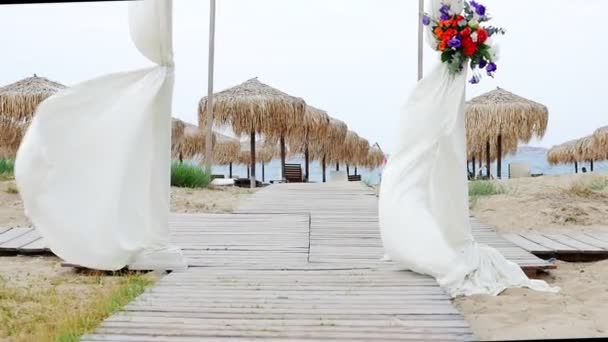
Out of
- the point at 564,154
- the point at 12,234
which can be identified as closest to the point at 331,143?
the point at 564,154

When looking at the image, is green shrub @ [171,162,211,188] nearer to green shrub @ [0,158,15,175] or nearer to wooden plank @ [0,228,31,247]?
green shrub @ [0,158,15,175]

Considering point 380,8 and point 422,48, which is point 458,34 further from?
point 422,48

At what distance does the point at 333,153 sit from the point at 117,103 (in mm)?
14640

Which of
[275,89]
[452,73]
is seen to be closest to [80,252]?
[452,73]

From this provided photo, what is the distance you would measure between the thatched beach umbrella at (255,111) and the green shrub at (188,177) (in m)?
4.17

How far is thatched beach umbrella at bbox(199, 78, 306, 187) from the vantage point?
1347 cm

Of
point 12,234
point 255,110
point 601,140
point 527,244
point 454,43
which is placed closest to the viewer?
point 454,43

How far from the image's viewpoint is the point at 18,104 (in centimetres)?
1199

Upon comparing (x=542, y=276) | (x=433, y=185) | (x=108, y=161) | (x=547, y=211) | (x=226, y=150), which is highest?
(x=226, y=150)

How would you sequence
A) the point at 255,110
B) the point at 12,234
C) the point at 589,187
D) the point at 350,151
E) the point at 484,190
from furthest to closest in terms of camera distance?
the point at 350,151
the point at 255,110
the point at 589,187
the point at 484,190
the point at 12,234

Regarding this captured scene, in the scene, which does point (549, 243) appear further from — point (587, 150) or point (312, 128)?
point (587, 150)

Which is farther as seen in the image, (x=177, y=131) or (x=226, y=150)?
(x=226, y=150)

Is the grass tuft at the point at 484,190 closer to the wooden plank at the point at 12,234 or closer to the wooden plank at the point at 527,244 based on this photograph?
the wooden plank at the point at 527,244

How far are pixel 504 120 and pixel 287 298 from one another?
12.8 meters
